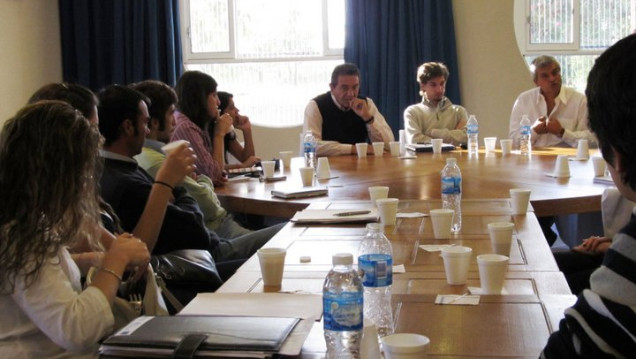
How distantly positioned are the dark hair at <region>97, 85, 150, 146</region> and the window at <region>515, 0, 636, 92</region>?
437 cm

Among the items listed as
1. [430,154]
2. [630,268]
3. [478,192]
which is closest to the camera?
[630,268]

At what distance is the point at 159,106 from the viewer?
131 inches

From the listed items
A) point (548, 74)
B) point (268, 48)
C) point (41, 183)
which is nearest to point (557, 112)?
point (548, 74)

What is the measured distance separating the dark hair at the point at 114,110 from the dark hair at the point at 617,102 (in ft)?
6.33

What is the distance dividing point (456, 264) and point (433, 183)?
174 centimetres

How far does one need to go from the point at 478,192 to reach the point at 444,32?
11.0 feet

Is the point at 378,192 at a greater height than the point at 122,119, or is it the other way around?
the point at 122,119

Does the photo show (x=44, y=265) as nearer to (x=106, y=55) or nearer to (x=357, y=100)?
(x=357, y=100)

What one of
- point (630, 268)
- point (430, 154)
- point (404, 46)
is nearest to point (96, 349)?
point (630, 268)

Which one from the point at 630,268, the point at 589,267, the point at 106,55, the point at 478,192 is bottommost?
the point at 589,267

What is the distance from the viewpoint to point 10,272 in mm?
1569

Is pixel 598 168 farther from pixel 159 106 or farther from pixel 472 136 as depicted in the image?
pixel 159 106

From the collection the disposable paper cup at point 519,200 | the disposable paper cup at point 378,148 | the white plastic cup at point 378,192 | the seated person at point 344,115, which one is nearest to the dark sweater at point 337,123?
the seated person at point 344,115

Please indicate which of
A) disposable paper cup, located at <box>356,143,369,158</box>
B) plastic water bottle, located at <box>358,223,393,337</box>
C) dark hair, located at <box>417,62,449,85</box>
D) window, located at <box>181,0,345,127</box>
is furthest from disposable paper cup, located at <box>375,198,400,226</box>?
window, located at <box>181,0,345,127</box>
